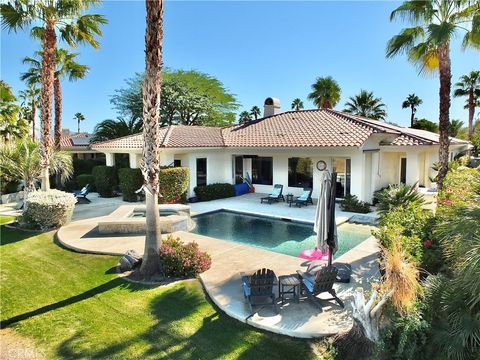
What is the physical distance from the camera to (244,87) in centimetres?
6109

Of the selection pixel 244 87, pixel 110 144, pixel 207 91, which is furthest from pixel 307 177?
pixel 244 87

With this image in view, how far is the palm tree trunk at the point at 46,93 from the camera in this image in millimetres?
16531

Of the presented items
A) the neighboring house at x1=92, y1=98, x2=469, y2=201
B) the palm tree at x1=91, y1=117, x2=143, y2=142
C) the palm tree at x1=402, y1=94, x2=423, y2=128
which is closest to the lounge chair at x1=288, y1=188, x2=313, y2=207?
the neighboring house at x1=92, y1=98, x2=469, y2=201

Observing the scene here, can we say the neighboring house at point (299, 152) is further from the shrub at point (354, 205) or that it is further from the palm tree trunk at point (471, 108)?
the palm tree trunk at point (471, 108)

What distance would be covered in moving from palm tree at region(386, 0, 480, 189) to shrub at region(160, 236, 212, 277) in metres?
12.6

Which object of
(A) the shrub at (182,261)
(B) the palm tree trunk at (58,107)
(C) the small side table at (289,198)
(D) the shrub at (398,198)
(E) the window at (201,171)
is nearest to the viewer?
(A) the shrub at (182,261)

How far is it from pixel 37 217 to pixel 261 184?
1631cm

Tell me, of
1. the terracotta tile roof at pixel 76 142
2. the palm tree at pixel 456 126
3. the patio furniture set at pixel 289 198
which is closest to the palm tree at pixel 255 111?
the palm tree at pixel 456 126

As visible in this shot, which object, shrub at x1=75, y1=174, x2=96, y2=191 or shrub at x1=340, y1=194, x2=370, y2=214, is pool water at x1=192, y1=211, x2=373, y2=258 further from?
shrub at x1=75, y1=174, x2=96, y2=191

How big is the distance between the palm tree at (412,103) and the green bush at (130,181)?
174ft

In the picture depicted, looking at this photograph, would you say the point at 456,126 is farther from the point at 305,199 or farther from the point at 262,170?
the point at 305,199

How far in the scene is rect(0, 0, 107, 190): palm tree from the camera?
15.6 m

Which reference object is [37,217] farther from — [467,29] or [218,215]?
[467,29]

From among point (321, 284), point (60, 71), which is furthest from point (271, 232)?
point (60, 71)
